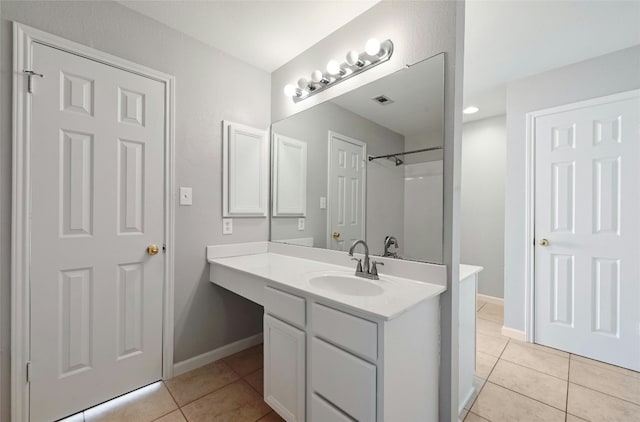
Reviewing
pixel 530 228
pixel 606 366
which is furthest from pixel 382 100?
pixel 606 366

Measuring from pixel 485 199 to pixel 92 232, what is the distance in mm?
3928

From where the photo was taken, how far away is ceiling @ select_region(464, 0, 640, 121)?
5.18 ft

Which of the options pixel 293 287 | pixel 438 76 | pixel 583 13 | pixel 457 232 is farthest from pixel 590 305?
pixel 293 287

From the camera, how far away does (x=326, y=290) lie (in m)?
1.31

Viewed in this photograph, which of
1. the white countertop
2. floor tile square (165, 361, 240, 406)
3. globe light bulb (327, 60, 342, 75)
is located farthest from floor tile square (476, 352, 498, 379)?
globe light bulb (327, 60, 342, 75)

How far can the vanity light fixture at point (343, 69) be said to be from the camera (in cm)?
154

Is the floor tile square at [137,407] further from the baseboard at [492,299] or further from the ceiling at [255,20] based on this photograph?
the baseboard at [492,299]

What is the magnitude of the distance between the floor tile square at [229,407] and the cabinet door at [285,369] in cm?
17

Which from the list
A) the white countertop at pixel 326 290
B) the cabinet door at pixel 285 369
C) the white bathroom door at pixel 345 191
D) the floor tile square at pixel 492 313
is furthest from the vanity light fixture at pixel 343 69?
the floor tile square at pixel 492 313

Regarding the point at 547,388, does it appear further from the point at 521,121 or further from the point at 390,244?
the point at 521,121

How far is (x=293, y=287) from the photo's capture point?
50.3 inches

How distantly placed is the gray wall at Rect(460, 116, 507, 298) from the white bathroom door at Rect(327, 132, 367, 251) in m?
2.04

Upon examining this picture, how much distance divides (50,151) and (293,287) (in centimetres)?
147

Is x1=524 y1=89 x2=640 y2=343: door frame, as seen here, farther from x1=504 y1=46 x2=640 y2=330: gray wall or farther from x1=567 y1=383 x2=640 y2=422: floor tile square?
x1=567 y1=383 x2=640 y2=422: floor tile square
